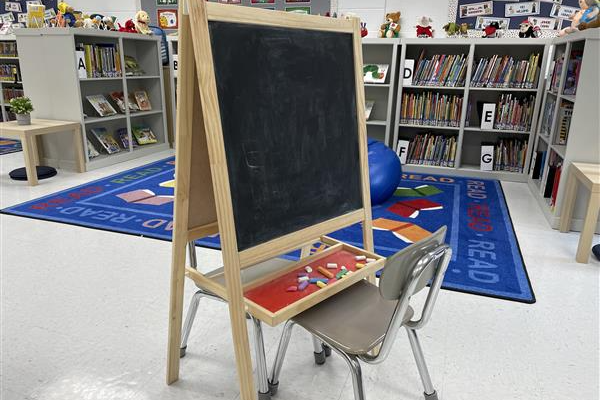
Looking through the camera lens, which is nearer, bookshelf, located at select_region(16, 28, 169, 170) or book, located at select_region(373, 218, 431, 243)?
book, located at select_region(373, 218, 431, 243)

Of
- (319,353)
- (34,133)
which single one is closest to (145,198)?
(34,133)

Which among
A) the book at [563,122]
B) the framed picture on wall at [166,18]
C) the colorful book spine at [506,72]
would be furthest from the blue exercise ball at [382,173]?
the framed picture on wall at [166,18]

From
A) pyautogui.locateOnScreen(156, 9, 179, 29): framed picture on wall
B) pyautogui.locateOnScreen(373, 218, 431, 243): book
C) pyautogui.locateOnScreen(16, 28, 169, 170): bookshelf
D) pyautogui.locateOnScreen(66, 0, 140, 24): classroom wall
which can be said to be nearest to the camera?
pyautogui.locateOnScreen(373, 218, 431, 243): book

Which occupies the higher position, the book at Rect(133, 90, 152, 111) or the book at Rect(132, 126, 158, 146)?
the book at Rect(133, 90, 152, 111)

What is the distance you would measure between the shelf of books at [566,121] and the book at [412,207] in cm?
88

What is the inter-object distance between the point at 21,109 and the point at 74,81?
57 centimetres

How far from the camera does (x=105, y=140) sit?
514cm

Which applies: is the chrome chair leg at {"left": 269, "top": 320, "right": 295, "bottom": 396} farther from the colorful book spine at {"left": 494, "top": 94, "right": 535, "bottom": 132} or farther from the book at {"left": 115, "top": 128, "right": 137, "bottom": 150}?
the book at {"left": 115, "top": 128, "right": 137, "bottom": 150}

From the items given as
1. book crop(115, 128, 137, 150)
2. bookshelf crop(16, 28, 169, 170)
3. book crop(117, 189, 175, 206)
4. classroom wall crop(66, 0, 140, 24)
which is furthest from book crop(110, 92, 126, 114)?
classroom wall crop(66, 0, 140, 24)

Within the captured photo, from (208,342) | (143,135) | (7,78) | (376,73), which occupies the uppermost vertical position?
(376,73)

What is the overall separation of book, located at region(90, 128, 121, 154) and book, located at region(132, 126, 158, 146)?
1.43 feet

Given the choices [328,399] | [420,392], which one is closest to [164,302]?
[328,399]

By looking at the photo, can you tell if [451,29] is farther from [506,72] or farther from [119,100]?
[119,100]

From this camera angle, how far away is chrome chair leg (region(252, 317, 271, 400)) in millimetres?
1404
